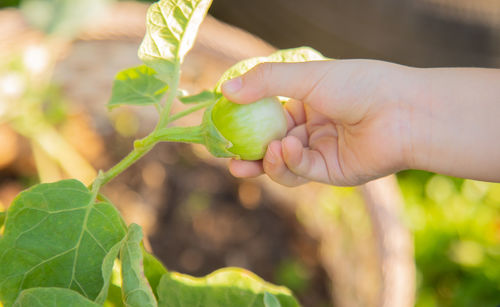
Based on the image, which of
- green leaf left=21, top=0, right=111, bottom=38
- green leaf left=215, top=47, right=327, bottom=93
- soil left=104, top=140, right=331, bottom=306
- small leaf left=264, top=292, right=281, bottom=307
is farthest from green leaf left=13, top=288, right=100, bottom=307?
soil left=104, top=140, right=331, bottom=306

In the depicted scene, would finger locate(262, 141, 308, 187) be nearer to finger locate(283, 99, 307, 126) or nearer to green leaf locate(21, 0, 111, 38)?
finger locate(283, 99, 307, 126)

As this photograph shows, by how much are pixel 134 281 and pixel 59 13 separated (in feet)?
3.03

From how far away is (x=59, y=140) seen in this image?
125cm

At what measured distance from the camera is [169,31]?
0.46 m

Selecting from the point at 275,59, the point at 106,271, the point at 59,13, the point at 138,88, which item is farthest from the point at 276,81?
the point at 59,13

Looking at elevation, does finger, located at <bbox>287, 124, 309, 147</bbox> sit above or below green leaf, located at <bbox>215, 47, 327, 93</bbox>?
below

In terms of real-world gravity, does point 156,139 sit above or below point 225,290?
above

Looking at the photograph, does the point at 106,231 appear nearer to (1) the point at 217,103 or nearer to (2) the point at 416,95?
(1) the point at 217,103

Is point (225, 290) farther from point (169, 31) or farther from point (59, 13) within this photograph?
point (59, 13)

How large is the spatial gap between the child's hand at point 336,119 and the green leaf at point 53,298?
215 mm

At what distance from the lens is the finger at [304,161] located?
542 millimetres

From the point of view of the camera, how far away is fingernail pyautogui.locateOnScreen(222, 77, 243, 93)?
1.55ft

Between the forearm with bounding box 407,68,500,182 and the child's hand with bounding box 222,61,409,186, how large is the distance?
20mm

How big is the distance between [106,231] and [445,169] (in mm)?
390
